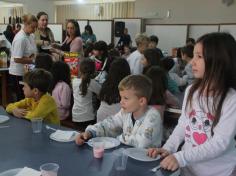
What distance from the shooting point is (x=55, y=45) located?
16.4ft

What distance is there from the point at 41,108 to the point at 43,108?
15 millimetres

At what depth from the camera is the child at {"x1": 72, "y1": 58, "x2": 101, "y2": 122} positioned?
3.43 meters

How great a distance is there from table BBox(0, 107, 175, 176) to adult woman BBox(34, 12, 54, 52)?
120 inches

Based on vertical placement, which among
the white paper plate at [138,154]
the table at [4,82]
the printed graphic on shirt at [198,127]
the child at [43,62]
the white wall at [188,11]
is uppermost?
the white wall at [188,11]

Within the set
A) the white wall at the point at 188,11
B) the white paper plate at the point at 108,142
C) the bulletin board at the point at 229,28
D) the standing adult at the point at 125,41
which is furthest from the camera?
the standing adult at the point at 125,41

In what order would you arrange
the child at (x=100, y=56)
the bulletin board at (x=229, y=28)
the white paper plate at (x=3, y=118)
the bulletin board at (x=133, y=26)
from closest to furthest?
the white paper plate at (x=3, y=118) < the child at (x=100, y=56) < the bulletin board at (x=229, y=28) < the bulletin board at (x=133, y=26)

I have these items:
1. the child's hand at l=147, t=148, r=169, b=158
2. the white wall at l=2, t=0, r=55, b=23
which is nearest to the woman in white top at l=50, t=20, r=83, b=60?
the child's hand at l=147, t=148, r=169, b=158

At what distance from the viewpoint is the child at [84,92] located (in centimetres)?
343

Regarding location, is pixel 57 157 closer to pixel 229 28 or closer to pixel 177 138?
pixel 177 138

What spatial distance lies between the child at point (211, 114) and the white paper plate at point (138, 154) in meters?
0.03

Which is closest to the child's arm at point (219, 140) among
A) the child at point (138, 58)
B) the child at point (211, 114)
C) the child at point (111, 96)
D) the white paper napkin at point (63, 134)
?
the child at point (211, 114)

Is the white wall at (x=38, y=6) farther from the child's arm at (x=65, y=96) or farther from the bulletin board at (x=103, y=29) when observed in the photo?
the child's arm at (x=65, y=96)

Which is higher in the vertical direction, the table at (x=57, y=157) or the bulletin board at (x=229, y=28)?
the bulletin board at (x=229, y=28)

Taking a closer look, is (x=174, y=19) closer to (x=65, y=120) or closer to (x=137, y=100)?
(x=65, y=120)
